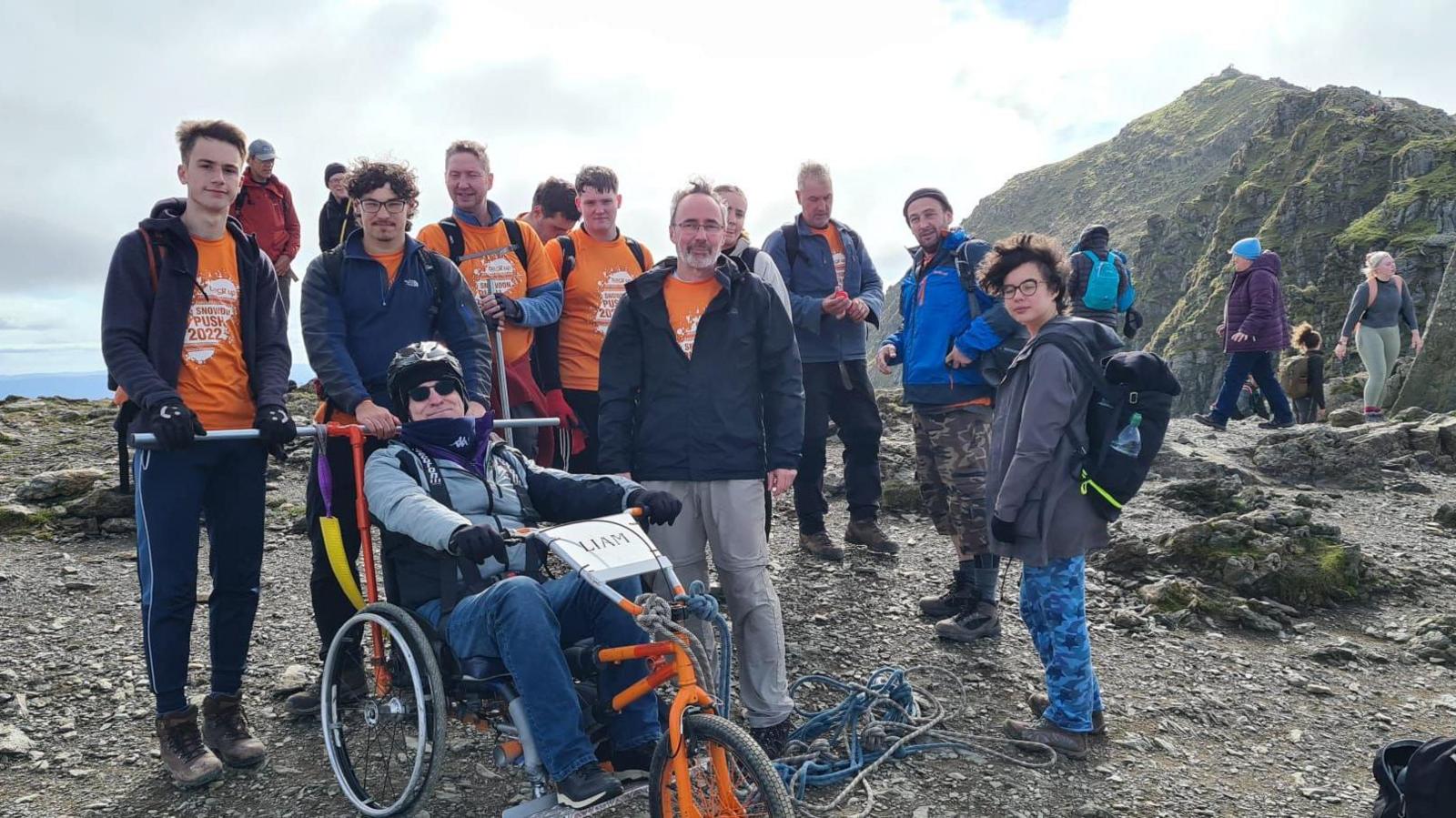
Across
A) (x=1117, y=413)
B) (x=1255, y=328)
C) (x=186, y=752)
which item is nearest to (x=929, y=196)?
(x=1117, y=413)

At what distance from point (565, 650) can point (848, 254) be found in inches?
189

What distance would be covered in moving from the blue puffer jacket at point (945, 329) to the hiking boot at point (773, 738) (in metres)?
2.77

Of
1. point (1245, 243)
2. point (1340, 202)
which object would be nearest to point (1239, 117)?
point (1340, 202)

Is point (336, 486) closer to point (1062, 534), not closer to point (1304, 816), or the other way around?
point (1062, 534)

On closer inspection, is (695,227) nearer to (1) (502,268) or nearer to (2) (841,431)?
(1) (502,268)

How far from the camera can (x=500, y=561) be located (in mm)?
3754

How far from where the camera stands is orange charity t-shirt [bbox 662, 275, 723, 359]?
4.78 m

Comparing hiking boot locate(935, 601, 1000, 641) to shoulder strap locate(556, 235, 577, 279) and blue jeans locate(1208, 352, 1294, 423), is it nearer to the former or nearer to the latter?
shoulder strap locate(556, 235, 577, 279)

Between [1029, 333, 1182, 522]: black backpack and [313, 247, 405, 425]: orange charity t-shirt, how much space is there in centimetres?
377

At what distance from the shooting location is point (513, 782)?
174 inches

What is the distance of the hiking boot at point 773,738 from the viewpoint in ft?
14.6

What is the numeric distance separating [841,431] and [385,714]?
4.93 m

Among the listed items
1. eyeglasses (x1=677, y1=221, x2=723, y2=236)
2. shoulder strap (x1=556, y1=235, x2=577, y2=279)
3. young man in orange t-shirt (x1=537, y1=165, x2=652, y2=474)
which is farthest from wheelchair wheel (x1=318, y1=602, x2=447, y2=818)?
shoulder strap (x1=556, y1=235, x2=577, y2=279)

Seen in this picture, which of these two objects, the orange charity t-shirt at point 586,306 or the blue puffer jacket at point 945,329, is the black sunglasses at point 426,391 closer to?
the orange charity t-shirt at point 586,306
